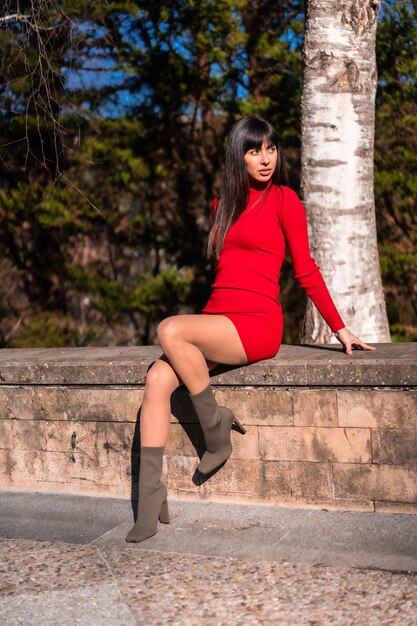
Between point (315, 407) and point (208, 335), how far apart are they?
23.6 inches

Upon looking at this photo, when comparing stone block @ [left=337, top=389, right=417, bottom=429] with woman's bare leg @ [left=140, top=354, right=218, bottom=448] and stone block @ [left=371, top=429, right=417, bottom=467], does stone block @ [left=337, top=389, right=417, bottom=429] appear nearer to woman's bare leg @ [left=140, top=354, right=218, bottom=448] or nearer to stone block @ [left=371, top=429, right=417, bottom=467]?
stone block @ [left=371, top=429, right=417, bottom=467]

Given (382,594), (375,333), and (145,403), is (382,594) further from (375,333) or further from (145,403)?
(375,333)

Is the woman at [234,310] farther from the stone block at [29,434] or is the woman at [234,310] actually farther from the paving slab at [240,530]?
the stone block at [29,434]

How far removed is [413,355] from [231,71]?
420 cm

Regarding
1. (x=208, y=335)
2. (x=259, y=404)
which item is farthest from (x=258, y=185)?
(x=259, y=404)

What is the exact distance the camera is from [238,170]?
4297 mm

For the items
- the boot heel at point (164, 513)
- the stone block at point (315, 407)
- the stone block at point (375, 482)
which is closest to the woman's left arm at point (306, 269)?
the stone block at point (315, 407)

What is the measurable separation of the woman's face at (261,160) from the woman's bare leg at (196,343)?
717mm

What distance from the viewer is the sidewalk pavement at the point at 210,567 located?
3.14 metres

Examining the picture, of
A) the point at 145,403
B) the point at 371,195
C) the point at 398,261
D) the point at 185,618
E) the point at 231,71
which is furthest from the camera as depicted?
the point at 231,71

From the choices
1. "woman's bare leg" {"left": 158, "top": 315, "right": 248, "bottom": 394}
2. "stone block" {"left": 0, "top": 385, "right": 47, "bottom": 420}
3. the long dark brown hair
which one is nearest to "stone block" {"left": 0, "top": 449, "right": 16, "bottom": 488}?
A: "stone block" {"left": 0, "top": 385, "right": 47, "bottom": 420}

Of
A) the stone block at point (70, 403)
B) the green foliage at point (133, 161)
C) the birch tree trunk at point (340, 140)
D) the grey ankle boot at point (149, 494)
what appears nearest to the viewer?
the grey ankle boot at point (149, 494)

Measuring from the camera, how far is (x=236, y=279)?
4250 mm

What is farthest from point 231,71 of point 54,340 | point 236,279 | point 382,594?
point 382,594
